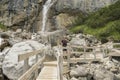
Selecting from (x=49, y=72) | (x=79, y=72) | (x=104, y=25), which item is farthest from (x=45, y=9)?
(x=49, y=72)

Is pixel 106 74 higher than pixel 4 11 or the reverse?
the reverse

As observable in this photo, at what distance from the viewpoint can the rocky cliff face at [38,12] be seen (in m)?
39.8

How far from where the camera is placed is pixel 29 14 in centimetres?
4203

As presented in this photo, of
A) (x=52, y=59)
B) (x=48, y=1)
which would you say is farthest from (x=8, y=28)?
(x=52, y=59)

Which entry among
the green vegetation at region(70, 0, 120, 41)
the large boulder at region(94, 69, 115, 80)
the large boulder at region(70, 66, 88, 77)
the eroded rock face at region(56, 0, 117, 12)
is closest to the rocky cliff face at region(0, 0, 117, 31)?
the eroded rock face at region(56, 0, 117, 12)

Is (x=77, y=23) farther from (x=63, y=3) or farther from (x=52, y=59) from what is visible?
(x=52, y=59)

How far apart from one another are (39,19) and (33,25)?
1.28 m

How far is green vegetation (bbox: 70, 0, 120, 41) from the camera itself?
29.8 metres

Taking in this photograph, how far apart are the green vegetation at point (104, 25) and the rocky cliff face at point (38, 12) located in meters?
2.60

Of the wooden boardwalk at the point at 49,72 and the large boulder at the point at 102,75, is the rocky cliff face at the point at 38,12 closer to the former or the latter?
the wooden boardwalk at the point at 49,72

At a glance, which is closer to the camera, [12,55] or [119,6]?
[12,55]

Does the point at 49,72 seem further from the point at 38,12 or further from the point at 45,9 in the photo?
the point at 38,12

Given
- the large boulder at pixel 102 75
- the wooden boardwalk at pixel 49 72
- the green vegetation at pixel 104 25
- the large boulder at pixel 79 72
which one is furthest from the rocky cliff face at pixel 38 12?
the large boulder at pixel 102 75

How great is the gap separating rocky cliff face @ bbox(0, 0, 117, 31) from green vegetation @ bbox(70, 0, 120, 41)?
2.60 meters
